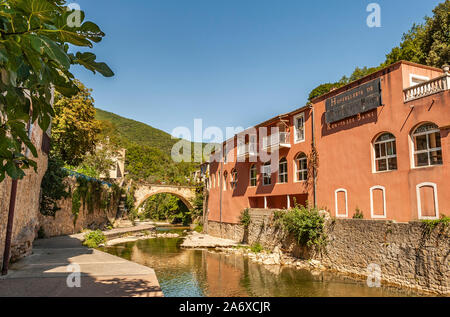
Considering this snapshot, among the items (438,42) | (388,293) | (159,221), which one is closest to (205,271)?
(388,293)

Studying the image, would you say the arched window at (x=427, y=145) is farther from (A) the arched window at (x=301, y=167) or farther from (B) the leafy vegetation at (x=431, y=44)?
(B) the leafy vegetation at (x=431, y=44)

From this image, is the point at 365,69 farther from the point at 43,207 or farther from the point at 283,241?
the point at 43,207

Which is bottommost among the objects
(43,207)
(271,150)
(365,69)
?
(43,207)

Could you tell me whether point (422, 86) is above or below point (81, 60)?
above

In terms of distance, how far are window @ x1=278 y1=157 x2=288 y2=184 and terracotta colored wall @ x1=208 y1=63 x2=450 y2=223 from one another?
0.44 metres

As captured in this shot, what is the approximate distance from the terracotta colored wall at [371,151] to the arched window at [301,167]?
268mm

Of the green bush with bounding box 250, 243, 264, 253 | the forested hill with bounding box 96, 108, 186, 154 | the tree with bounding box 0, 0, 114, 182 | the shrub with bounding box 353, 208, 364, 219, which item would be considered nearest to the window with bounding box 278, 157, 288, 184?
the green bush with bounding box 250, 243, 264, 253

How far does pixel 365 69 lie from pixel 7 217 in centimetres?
3097

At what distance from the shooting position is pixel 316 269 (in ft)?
41.7

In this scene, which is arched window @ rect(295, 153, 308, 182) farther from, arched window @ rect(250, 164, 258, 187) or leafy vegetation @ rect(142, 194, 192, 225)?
leafy vegetation @ rect(142, 194, 192, 225)

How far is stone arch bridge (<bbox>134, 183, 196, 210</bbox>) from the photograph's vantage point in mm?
36031

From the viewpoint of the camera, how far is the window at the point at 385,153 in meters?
11.6

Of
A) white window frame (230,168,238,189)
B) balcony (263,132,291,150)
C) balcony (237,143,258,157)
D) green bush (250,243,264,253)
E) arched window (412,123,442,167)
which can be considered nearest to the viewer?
arched window (412,123,442,167)
